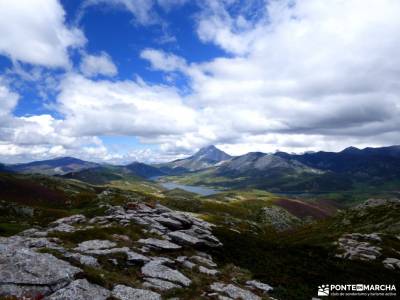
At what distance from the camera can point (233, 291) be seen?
1248 inches

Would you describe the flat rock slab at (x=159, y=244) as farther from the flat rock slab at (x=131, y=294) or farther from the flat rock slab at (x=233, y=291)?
the flat rock slab at (x=131, y=294)

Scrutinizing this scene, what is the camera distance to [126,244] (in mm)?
41500

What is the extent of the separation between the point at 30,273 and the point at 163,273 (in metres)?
12.9

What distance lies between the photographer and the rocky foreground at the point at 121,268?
22.7m

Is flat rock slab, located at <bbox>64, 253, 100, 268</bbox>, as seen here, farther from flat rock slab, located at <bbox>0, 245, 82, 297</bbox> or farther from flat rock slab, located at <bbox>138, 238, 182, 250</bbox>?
flat rock slab, located at <bbox>138, 238, 182, 250</bbox>

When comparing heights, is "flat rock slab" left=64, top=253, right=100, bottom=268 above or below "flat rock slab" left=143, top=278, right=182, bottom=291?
above

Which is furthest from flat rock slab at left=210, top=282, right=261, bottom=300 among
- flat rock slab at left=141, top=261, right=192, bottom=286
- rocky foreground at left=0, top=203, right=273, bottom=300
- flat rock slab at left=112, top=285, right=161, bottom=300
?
flat rock slab at left=112, top=285, right=161, bottom=300

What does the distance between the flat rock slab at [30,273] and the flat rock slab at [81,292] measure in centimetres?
128

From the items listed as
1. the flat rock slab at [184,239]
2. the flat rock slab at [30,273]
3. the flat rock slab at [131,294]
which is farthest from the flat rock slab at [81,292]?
the flat rock slab at [184,239]

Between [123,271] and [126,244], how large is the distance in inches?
400

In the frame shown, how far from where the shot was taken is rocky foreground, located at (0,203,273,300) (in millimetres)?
22719

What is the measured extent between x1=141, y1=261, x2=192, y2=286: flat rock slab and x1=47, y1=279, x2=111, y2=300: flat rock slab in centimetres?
795

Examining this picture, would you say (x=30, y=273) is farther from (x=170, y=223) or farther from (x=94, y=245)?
(x=170, y=223)

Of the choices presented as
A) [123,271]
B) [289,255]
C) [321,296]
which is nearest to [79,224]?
[123,271]
